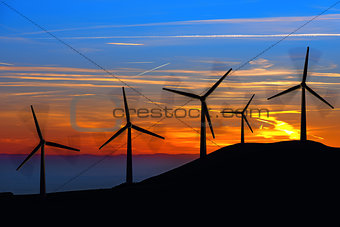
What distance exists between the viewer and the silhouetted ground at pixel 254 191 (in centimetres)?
10281

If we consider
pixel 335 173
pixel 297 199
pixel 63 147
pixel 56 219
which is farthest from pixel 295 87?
pixel 56 219

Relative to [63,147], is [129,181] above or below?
below

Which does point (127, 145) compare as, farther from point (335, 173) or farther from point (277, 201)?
point (335, 173)

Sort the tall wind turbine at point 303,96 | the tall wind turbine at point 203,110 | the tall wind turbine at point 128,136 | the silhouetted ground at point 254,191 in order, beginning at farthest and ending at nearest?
the tall wind turbine at point 303,96 < the tall wind turbine at point 128,136 < the tall wind turbine at point 203,110 < the silhouetted ground at point 254,191

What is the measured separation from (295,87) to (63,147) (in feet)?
195

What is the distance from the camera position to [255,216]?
101250mm

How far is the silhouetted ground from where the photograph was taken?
337ft

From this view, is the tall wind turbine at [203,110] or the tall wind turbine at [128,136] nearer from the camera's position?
the tall wind turbine at [203,110]

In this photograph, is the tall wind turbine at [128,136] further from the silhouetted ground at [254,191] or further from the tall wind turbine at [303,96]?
the tall wind turbine at [303,96]

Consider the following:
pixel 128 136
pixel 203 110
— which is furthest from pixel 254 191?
pixel 128 136

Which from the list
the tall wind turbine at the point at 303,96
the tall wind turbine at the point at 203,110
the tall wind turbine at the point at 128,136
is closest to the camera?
the tall wind turbine at the point at 203,110

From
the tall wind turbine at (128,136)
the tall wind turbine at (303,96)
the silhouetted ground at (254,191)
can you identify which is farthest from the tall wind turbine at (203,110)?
the tall wind turbine at (303,96)

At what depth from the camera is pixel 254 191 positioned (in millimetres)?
118688

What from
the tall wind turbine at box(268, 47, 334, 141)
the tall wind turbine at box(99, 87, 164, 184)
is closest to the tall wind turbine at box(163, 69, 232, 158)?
the tall wind turbine at box(99, 87, 164, 184)
